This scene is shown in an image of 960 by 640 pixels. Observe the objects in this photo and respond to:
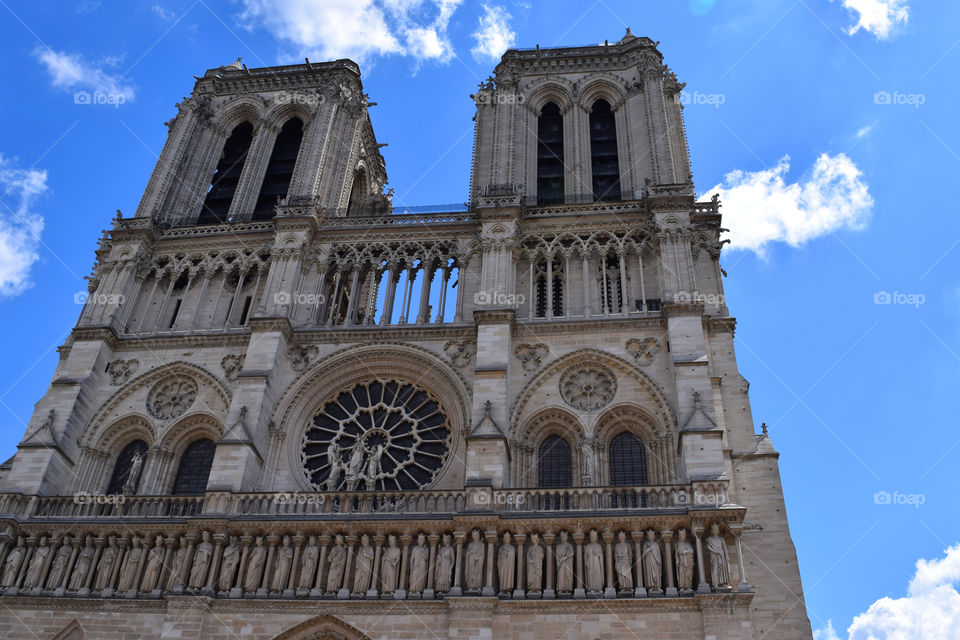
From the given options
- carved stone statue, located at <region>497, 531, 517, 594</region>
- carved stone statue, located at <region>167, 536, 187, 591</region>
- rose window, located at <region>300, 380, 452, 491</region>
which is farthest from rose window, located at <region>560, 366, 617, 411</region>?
carved stone statue, located at <region>167, 536, 187, 591</region>

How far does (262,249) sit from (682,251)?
12.9 meters

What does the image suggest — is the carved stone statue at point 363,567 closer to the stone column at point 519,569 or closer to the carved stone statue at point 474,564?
the carved stone statue at point 474,564

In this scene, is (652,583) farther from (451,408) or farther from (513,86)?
(513,86)

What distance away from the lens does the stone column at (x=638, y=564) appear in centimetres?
1780

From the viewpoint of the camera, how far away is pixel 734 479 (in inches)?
827

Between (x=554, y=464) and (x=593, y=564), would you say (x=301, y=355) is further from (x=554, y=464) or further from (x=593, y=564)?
Answer: (x=593, y=564)

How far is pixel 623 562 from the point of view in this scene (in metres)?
18.3

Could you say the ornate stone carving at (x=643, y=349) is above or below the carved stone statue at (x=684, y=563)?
above

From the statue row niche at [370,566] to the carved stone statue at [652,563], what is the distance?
0.07 feet

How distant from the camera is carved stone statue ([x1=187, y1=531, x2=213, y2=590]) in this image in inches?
754

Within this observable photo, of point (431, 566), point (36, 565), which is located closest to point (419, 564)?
point (431, 566)

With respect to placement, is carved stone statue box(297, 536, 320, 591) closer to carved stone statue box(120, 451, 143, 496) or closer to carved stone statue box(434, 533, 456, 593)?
carved stone statue box(434, 533, 456, 593)

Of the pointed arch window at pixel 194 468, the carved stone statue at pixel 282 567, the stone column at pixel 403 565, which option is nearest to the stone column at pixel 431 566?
the stone column at pixel 403 565

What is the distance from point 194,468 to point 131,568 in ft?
13.0
